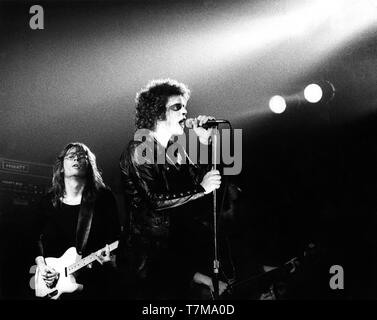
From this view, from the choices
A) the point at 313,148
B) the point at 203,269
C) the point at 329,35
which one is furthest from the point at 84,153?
the point at 329,35

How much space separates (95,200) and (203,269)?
0.89 metres

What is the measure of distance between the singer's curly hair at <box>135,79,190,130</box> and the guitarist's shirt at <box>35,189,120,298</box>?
57 cm

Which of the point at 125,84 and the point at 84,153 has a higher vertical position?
the point at 125,84

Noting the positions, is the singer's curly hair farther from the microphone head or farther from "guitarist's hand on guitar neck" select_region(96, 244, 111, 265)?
"guitarist's hand on guitar neck" select_region(96, 244, 111, 265)

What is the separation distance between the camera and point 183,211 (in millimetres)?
3229

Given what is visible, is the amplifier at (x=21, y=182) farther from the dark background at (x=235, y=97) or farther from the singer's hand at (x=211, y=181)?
the singer's hand at (x=211, y=181)

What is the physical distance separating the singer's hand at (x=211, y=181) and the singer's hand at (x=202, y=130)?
0.72 ft

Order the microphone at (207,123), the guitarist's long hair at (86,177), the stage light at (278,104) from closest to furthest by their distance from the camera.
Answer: the microphone at (207,123)
the guitarist's long hair at (86,177)
the stage light at (278,104)

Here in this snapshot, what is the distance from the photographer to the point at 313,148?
3420 mm

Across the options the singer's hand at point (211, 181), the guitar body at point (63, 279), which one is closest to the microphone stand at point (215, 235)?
the singer's hand at point (211, 181)

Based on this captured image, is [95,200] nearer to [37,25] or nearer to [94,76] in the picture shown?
[94,76]

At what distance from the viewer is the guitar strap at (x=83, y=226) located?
3.23 m
